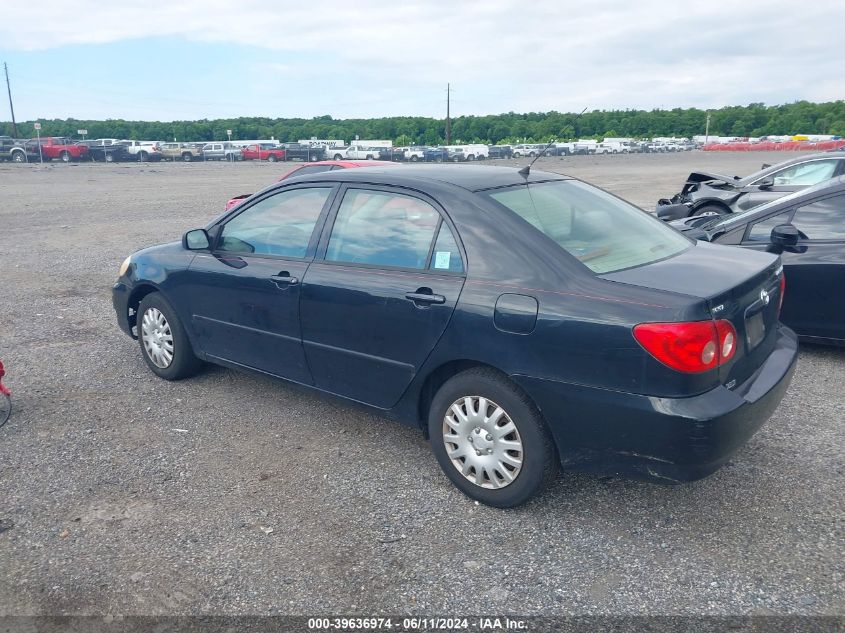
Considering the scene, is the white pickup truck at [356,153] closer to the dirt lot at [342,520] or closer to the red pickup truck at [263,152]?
the red pickup truck at [263,152]

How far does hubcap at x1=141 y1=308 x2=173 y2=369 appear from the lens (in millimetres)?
5355

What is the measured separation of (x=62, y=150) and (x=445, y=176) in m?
53.4

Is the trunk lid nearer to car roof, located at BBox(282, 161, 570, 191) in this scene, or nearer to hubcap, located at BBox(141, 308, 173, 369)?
car roof, located at BBox(282, 161, 570, 191)

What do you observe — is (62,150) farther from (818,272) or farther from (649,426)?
(649,426)

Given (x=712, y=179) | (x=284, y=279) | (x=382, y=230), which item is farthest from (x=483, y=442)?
(x=712, y=179)

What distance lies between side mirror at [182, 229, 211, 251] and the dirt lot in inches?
42.5

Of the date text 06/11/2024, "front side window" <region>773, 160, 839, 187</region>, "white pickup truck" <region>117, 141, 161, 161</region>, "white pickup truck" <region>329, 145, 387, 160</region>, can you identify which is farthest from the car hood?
"white pickup truck" <region>117, 141, 161, 161</region>

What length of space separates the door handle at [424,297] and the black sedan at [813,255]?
3.14 meters

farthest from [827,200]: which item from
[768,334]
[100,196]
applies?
[100,196]

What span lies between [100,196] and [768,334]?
74.6 feet

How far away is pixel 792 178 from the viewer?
11227mm

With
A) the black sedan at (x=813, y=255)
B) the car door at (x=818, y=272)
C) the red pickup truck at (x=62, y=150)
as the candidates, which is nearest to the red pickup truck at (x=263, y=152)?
the red pickup truck at (x=62, y=150)

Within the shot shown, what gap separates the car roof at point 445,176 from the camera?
396 centimetres

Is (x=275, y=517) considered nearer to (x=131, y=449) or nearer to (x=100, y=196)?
(x=131, y=449)
